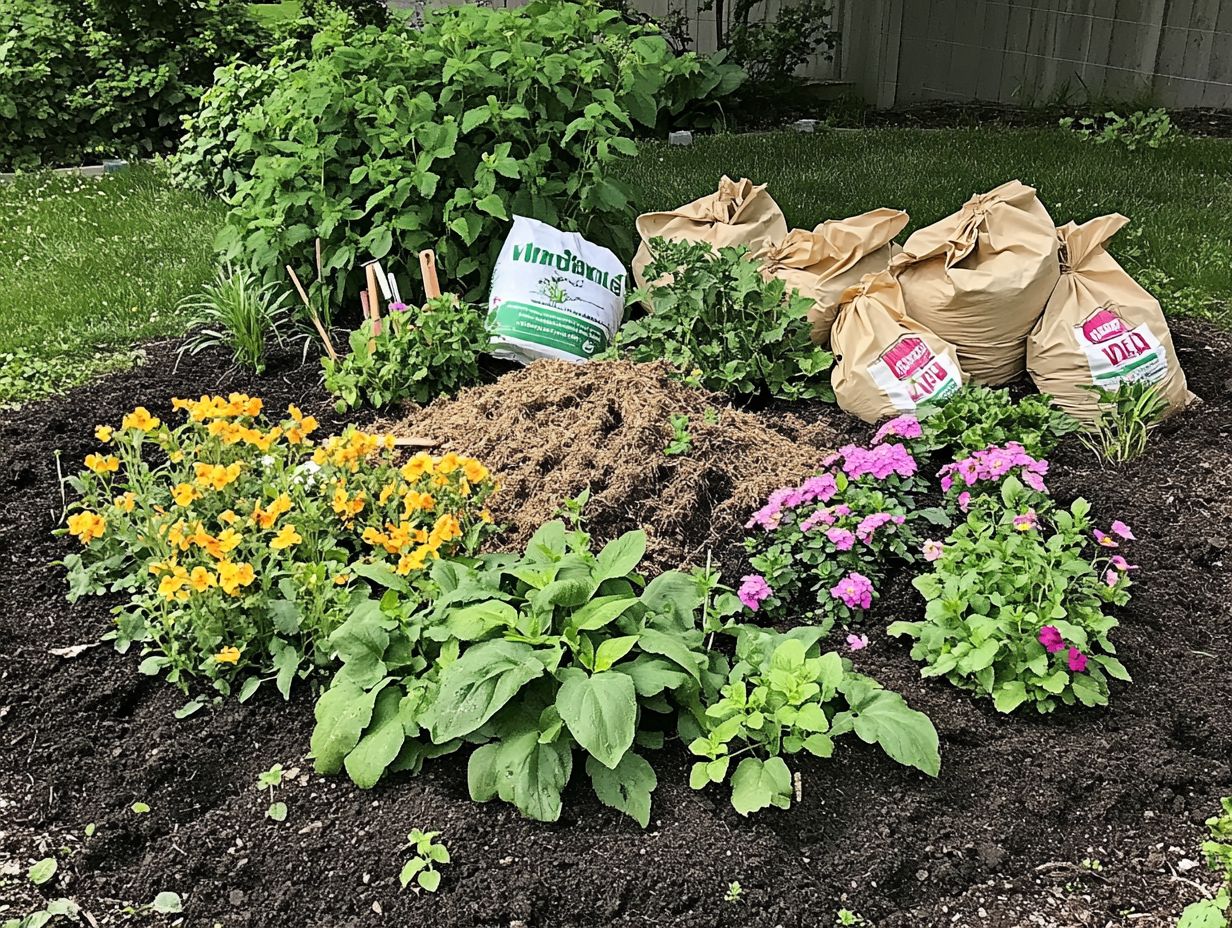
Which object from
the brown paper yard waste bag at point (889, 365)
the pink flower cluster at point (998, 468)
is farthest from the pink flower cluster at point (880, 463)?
the brown paper yard waste bag at point (889, 365)

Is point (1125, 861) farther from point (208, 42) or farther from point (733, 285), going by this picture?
point (208, 42)

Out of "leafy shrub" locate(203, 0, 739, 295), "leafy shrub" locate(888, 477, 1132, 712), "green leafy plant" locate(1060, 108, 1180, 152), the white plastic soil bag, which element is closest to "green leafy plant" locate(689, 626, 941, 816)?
"leafy shrub" locate(888, 477, 1132, 712)

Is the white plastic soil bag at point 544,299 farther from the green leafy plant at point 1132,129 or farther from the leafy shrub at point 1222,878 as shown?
the green leafy plant at point 1132,129

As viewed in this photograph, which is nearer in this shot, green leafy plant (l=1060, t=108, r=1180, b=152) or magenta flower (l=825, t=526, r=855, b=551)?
magenta flower (l=825, t=526, r=855, b=551)

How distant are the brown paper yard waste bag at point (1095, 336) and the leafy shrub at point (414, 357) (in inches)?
73.7

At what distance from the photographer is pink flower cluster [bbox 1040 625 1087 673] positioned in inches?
93.5

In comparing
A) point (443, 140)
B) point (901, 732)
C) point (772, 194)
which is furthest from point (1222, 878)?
point (772, 194)

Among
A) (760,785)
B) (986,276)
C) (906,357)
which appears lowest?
(760,785)

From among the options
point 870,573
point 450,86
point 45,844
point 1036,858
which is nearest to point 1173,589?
point 870,573

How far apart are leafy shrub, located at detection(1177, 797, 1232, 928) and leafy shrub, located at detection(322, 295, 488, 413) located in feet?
8.39

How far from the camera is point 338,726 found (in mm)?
2268

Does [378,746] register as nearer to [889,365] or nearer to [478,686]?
[478,686]

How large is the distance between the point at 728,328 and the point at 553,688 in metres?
1.75

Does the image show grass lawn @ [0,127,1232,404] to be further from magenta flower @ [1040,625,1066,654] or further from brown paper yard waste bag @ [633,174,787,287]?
magenta flower @ [1040,625,1066,654]
